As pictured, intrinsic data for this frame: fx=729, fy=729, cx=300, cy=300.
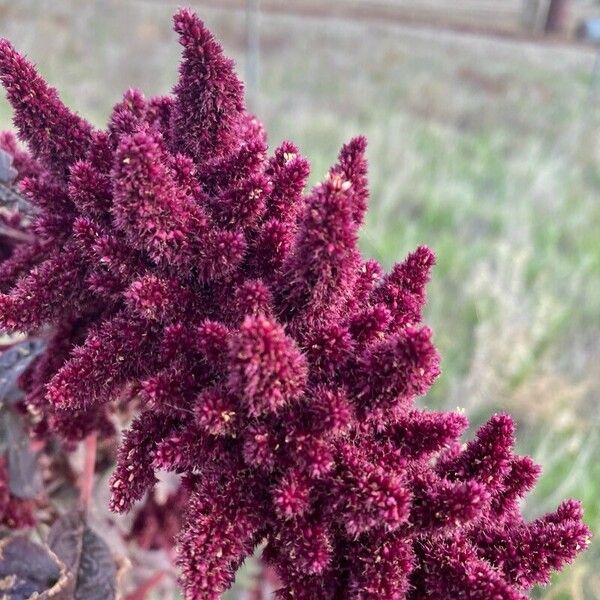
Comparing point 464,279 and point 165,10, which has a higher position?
point 165,10

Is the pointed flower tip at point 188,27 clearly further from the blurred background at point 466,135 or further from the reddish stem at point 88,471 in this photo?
the blurred background at point 466,135

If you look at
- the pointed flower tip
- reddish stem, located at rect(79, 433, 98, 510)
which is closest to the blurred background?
reddish stem, located at rect(79, 433, 98, 510)

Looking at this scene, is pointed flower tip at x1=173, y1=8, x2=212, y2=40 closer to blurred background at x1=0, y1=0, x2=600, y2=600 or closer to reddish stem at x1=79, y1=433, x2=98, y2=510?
reddish stem at x1=79, y1=433, x2=98, y2=510

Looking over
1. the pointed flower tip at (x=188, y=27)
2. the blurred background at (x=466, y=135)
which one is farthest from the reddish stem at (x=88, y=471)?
the blurred background at (x=466, y=135)

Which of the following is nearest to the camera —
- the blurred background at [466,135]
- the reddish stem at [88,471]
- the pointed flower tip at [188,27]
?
the pointed flower tip at [188,27]

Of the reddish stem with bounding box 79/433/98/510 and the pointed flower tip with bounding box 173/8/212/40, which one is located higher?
the pointed flower tip with bounding box 173/8/212/40

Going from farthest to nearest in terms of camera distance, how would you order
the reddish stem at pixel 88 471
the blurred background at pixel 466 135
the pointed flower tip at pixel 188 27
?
the blurred background at pixel 466 135, the reddish stem at pixel 88 471, the pointed flower tip at pixel 188 27

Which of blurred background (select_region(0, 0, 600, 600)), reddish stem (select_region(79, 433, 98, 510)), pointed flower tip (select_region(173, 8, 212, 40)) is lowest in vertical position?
blurred background (select_region(0, 0, 600, 600))

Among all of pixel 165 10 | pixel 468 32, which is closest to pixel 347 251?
pixel 468 32

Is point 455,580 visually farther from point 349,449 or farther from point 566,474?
point 566,474
